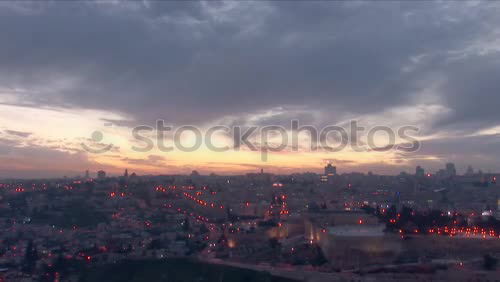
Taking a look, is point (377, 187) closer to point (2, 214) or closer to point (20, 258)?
point (2, 214)

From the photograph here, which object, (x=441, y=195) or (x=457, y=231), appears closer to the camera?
(x=457, y=231)

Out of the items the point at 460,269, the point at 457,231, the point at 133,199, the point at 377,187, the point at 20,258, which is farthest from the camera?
the point at 377,187

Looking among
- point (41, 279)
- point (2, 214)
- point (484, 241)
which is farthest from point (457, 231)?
point (2, 214)

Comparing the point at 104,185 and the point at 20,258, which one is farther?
the point at 104,185

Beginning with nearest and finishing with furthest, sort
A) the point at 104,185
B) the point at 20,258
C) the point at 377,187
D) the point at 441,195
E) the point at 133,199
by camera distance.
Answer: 1. the point at 20,258
2. the point at 133,199
3. the point at 441,195
4. the point at 104,185
5. the point at 377,187

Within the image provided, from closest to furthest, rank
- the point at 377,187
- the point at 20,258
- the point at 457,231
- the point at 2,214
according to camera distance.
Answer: the point at 20,258
the point at 457,231
the point at 2,214
the point at 377,187

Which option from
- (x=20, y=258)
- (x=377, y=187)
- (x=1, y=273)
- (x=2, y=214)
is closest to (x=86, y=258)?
(x=20, y=258)

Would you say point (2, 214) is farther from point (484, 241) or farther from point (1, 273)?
point (484, 241)

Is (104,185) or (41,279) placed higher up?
(104,185)

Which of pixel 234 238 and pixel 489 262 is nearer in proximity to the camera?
pixel 489 262
